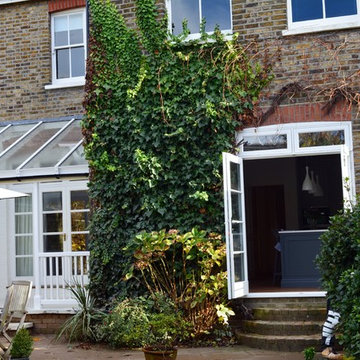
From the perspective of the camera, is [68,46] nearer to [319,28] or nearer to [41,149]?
[41,149]

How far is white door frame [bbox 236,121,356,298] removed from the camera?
1020cm

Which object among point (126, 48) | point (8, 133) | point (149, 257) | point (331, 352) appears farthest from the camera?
point (8, 133)

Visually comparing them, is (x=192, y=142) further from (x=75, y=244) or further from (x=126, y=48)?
(x=75, y=244)

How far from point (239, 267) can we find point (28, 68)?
6996 millimetres

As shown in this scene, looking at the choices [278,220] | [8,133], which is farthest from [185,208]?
[278,220]

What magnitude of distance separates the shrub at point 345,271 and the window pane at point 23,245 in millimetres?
7902

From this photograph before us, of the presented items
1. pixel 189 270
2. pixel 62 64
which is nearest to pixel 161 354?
pixel 189 270

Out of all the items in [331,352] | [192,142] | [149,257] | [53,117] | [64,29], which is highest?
[64,29]

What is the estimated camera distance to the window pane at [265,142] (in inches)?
417

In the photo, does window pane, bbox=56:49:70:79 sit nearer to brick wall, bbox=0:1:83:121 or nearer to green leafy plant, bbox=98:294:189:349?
brick wall, bbox=0:1:83:121

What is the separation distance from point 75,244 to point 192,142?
14.8ft

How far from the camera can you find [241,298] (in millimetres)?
10305

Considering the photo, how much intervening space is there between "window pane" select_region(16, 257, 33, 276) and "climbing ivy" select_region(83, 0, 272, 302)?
3.47 m

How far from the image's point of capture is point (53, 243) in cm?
1438
